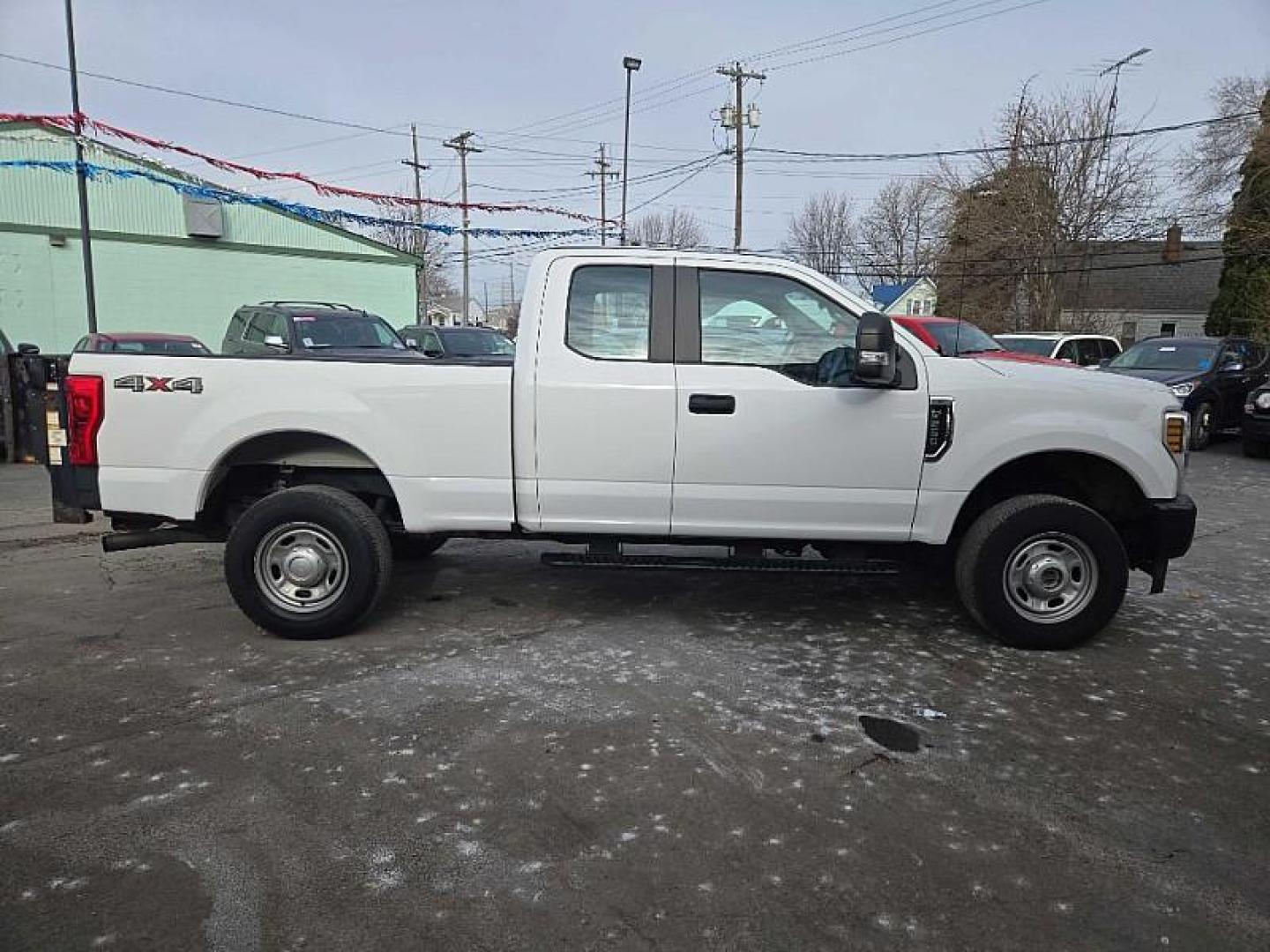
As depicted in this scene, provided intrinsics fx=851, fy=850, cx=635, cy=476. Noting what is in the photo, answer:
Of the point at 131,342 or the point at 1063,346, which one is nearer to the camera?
the point at 131,342

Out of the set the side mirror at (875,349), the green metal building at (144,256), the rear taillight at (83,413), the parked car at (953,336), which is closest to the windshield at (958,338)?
the parked car at (953,336)

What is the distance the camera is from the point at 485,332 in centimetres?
1719

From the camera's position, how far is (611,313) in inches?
176

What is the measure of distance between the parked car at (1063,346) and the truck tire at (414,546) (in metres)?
14.1

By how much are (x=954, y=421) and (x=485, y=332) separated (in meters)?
13.9

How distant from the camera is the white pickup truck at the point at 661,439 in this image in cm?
433

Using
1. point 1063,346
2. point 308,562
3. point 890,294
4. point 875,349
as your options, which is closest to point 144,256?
point 308,562

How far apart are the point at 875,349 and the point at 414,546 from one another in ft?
11.4

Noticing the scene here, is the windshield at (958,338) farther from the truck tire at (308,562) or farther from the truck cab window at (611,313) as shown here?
the truck tire at (308,562)

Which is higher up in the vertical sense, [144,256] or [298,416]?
[144,256]

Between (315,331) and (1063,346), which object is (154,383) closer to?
(315,331)

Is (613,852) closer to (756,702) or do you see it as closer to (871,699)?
(756,702)

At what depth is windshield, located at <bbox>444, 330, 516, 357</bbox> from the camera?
1662 cm

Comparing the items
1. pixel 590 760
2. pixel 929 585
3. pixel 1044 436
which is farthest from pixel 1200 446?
Result: pixel 590 760
